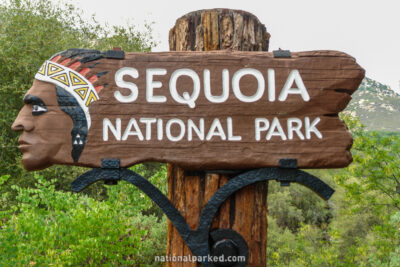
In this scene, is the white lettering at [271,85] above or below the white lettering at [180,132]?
→ above

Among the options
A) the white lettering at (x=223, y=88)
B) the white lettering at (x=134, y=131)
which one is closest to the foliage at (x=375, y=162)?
the white lettering at (x=223, y=88)

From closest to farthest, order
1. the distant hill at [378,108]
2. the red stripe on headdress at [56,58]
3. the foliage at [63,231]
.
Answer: the red stripe on headdress at [56,58] < the foliage at [63,231] < the distant hill at [378,108]

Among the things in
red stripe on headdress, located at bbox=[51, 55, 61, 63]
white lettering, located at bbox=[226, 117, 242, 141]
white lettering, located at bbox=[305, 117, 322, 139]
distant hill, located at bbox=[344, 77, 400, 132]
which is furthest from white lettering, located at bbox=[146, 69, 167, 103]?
distant hill, located at bbox=[344, 77, 400, 132]

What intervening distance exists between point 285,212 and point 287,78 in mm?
13996

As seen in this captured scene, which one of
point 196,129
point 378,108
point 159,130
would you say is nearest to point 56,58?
point 159,130

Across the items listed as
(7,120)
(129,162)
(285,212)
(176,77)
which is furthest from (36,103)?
(285,212)

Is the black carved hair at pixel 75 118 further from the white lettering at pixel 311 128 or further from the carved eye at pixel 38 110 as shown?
the white lettering at pixel 311 128

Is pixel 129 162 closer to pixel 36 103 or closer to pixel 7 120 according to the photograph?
pixel 36 103

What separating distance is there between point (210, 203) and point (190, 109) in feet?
1.52

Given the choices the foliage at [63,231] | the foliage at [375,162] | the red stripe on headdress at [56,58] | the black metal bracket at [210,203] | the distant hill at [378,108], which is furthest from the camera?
the distant hill at [378,108]

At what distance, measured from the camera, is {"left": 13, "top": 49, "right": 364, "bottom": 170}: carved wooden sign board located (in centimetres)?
144

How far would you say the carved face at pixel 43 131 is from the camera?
1419 mm

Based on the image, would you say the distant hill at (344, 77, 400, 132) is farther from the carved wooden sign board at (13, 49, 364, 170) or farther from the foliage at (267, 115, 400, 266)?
the carved wooden sign board at (13, 49, 364, 170)

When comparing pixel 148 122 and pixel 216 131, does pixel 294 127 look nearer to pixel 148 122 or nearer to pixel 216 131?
pixel 216 131
